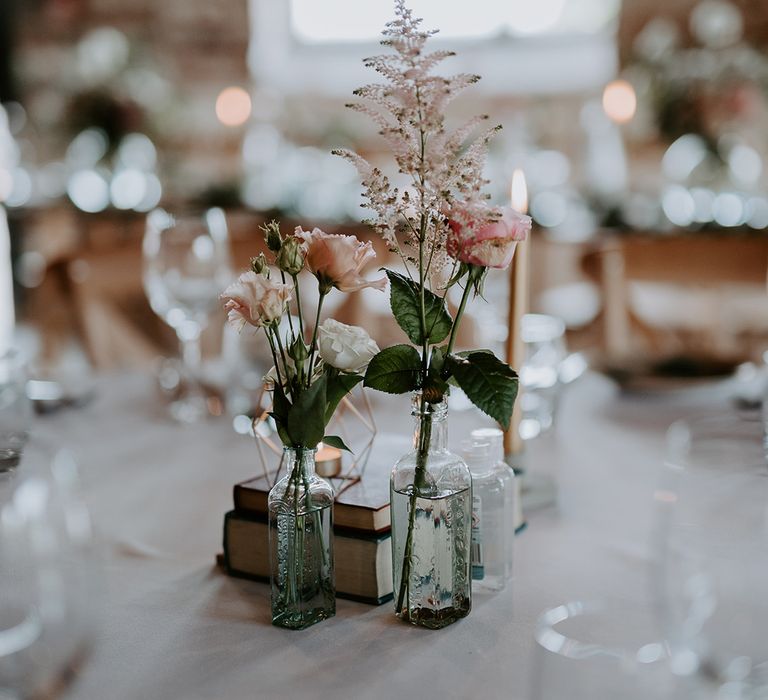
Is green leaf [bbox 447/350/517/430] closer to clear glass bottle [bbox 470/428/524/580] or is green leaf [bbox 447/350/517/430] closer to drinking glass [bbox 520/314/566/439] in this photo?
clear glass bottle [bbox 470/428/524/580]

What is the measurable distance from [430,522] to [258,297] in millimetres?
212

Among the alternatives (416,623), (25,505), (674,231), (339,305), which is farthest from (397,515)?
(674,231)

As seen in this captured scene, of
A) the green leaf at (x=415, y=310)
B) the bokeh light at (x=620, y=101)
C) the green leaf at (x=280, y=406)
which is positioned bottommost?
the green leaf at (x=280, y=406)

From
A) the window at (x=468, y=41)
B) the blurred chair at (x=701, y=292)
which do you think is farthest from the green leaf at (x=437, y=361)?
the window at (x=468, y=41)

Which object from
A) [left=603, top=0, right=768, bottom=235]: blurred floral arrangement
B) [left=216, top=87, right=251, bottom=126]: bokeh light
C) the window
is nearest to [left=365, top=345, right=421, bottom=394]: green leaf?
[left=603, top=0, right=768, bottom=235]: blurred floral arrangement

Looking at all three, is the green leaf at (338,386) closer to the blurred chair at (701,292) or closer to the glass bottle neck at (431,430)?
the glass bottle neck at (431,430)

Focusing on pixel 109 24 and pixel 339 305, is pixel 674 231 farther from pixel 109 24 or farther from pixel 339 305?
pixel 109 24

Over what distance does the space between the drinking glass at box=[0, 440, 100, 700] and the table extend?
105 millimetres

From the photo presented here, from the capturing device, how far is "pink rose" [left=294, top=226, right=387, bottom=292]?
2.31ft

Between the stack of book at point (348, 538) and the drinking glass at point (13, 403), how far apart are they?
0.20 m

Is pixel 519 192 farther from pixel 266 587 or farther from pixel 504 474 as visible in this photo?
pixel 266 587

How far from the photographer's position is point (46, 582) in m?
0.49

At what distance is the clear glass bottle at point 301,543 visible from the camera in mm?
727

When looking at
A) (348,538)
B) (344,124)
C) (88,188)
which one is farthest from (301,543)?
(88,188)
